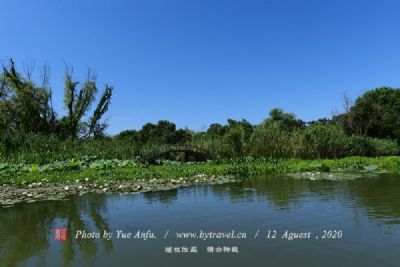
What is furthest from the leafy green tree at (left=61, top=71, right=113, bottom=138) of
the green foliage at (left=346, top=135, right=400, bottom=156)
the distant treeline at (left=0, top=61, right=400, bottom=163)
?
the green foliage at (left=346, top=135, right=400, bottom=156)

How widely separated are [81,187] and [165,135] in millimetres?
45908

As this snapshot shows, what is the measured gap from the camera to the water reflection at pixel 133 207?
6672 mm

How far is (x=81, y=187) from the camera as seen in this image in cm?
1398

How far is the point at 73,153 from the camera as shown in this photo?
90.9 feet

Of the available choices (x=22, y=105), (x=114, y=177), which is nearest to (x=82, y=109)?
(x=22, y=105)

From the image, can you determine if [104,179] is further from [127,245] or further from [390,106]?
[390,106]

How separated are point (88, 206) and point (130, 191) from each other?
2662 millimetres

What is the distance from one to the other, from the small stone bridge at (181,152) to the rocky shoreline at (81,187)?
11.3m

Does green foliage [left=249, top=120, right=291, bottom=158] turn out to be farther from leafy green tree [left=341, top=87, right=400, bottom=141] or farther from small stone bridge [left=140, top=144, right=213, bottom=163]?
leafy green tree [left=341, top=87, right=400, bottom=141]

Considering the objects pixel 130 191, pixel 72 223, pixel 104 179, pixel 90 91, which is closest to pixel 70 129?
pixel 90 91

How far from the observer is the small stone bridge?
28206mm

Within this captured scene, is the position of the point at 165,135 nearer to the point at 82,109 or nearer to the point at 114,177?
the point at 82,109

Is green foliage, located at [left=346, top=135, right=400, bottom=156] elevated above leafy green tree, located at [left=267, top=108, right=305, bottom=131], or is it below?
below

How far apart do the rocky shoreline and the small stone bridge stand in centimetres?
1133
